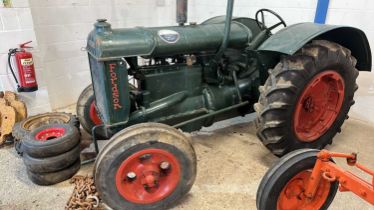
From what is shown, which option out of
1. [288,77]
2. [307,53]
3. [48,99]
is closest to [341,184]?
[288,77]

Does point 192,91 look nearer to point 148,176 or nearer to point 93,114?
point 148,176

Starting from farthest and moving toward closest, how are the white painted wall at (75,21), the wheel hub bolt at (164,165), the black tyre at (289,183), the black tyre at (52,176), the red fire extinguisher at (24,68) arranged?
the white painted wall at (75,21) → the red fire extinguisher at (24,68) → the black tyre at (52,176) → the wheel hub bolt at (164,165) → the black tyre at (289,183)

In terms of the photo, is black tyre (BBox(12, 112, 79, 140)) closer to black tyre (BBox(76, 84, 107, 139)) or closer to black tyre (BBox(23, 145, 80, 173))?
black tyre (BBox(76, 84, 107, 139))

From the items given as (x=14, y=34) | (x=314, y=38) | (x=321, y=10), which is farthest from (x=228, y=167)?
(x=14, y=34)

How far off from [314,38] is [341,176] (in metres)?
1.16

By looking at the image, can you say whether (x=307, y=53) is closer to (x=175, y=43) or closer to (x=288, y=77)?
(x=288, y=77)

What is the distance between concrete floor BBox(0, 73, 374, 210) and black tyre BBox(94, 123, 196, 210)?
0.18m

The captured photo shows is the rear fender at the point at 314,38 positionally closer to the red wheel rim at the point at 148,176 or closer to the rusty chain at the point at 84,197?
the red wheel rim at the point at 148,176

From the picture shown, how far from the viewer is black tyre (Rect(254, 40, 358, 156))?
1972 mm

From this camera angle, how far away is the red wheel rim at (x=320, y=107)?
87.4 inches

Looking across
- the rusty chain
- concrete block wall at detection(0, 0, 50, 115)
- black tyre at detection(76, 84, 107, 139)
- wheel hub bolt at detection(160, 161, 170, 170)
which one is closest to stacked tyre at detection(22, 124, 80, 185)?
the rusty chain

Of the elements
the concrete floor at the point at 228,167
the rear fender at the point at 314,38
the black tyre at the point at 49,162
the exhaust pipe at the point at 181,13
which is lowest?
the concrete floor at the point at 228,167

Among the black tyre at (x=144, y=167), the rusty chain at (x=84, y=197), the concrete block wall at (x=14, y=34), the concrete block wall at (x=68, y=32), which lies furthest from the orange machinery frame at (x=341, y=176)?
the concrete block wall at (x=68, y=32)

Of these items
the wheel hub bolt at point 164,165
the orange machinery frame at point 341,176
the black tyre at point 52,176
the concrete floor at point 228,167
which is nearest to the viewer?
the orange machinery frame at point 341,176
